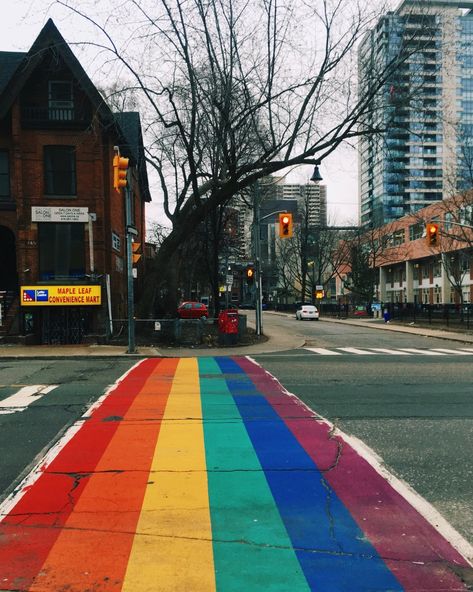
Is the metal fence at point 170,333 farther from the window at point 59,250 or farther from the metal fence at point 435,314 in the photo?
the metal fence at point 435,314

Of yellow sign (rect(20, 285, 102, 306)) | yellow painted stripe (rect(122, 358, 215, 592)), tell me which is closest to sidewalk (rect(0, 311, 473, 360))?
yellow sign (rect(20, 285, 102, 306))

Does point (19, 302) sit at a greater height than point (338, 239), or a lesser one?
lesser

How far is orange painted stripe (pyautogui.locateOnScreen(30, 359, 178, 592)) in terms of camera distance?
3.37 m

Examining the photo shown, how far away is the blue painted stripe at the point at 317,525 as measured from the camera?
11.0 ft

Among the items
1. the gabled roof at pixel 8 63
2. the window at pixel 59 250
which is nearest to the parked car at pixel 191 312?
the window at pixel 59 250

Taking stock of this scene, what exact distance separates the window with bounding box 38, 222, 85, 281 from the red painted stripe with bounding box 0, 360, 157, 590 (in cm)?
1521

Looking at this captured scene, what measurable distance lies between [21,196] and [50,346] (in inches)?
242

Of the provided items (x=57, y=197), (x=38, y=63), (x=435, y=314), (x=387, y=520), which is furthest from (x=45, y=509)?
(x=435, y=314)

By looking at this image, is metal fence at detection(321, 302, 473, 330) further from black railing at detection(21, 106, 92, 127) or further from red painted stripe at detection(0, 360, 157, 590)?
red painted stripe at detection(0, 360, 157, 590)

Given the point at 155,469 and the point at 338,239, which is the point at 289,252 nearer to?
the point at 338,239

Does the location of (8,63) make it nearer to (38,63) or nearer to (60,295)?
(38,63)

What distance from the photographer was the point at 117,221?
24.3 meters

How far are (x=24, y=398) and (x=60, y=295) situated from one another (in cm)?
1165

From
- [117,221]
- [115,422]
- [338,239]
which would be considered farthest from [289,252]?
[115,422]
